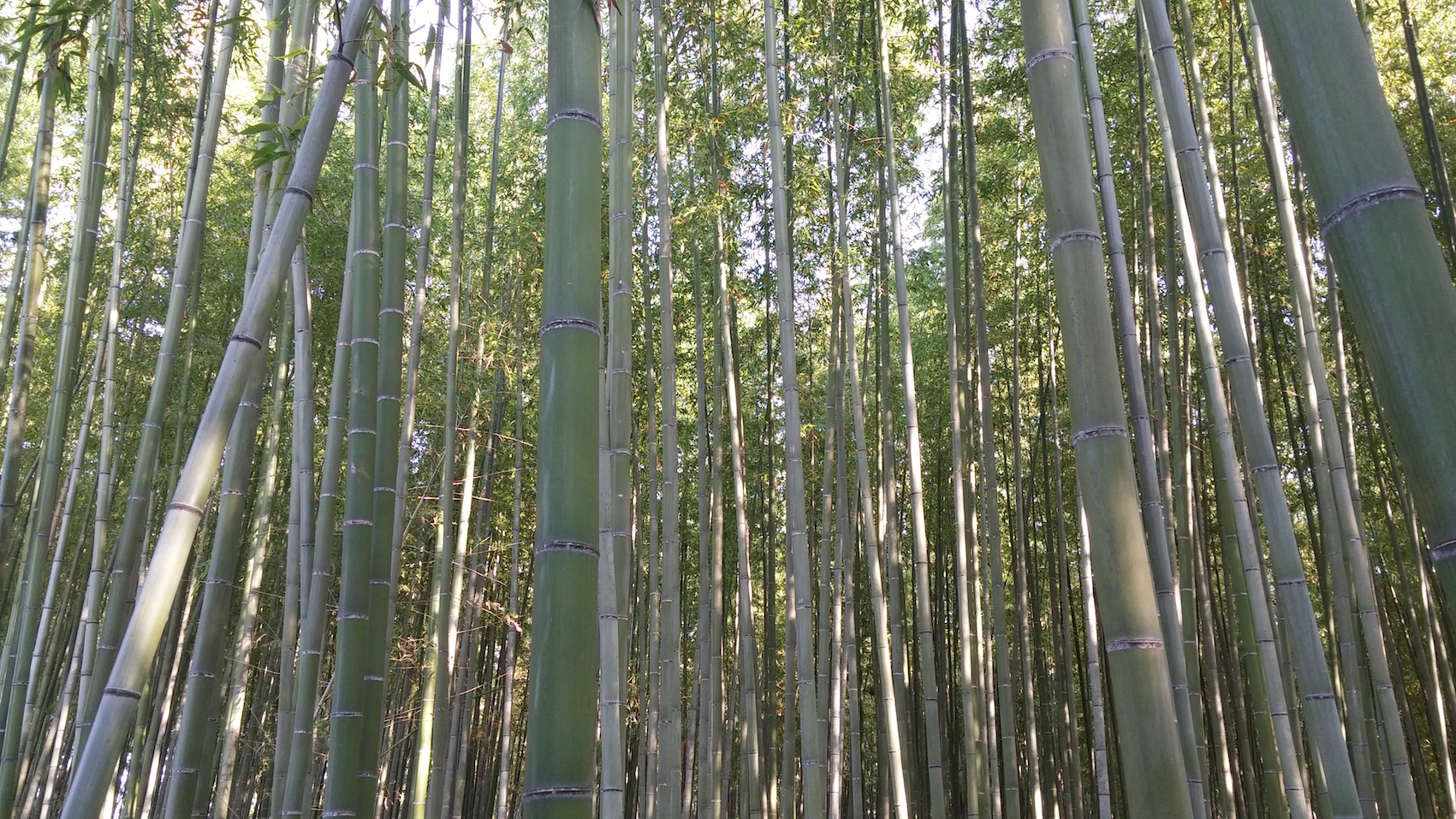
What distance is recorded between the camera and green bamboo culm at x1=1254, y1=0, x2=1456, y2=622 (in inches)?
30.6

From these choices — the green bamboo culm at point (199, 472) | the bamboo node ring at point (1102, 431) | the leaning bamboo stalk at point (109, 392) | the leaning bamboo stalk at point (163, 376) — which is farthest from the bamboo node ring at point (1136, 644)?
the leaning bamboo stalk at point (109, 392)

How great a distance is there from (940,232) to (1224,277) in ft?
18.9

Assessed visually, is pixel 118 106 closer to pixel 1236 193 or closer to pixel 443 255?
pixel 443 255

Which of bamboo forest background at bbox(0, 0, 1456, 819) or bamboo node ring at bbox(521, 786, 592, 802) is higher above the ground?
bamboo forest background at bbox(0, 0, 1456, 819)

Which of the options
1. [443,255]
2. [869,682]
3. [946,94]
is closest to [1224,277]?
[946,94]

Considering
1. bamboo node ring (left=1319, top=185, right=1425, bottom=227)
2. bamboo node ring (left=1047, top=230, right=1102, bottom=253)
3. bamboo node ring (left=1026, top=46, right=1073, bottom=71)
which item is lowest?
bamboo node ring (left=1319, top=185, right=1425, bottom=227)

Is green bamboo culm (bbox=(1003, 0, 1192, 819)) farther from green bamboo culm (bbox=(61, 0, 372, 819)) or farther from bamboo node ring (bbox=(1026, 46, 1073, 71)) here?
green bamboo culm (bbox=(61, 0, 372, 819))

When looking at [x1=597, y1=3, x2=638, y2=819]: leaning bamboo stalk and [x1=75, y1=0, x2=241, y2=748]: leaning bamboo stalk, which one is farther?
[x1=597, y1=3, x2=638, y2=819]: leaning bamboo stalk

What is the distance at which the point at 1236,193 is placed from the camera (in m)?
4.26

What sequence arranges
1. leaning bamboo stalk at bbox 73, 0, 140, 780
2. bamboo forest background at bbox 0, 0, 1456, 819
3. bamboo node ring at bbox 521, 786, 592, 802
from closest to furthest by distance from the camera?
bamboo node ring at bbox 521, 786, 592, 802 < bamboo forest background at bbox 0, 0, 1456, 819 < leaning bamboo stalk at bbox 73, 0, 140, 780

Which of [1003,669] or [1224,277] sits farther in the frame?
[1003,669]

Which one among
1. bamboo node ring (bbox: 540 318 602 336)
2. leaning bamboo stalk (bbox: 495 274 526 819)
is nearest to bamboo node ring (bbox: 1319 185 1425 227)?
bamboo node ring (bbox: 540 318 602 336)

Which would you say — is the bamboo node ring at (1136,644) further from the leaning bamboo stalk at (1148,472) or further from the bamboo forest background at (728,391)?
the leaning bamboo stalk at (1148,472)

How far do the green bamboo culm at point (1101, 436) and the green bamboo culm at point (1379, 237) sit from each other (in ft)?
1.02
